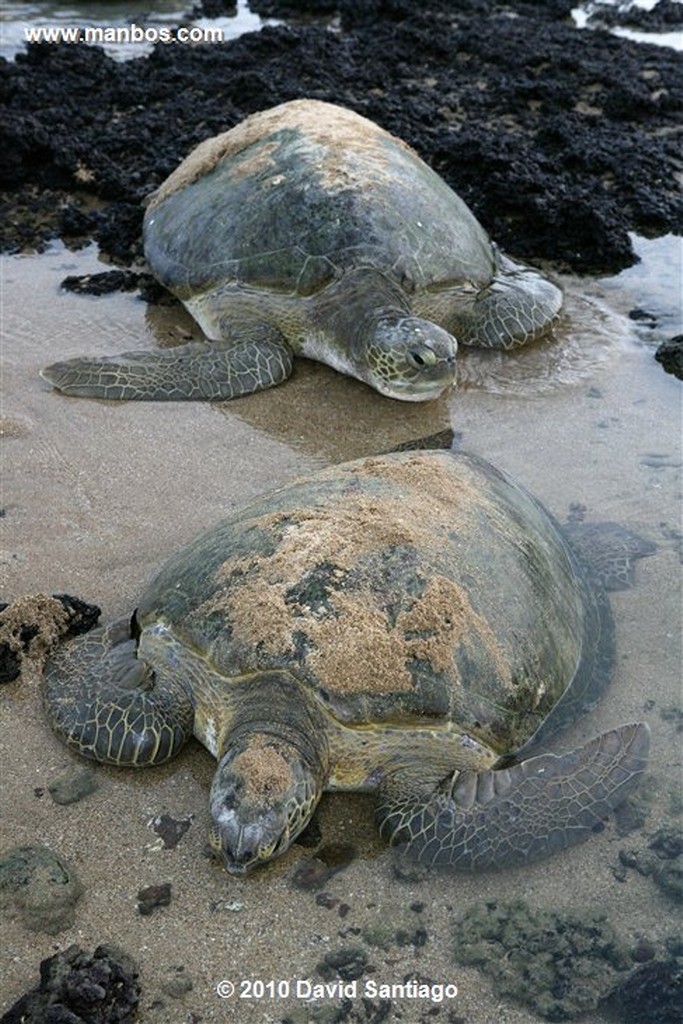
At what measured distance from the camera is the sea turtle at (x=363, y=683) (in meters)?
3.13

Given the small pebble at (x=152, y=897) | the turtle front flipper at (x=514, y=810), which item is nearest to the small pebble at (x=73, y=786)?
the small pebble at (x=152, y=897)

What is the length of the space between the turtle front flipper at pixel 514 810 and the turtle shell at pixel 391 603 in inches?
6.4

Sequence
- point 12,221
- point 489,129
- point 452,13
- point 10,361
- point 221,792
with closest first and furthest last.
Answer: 1. point 221,792
2. point 10,361
3. point 12,221
4. point 489,129
5. point 452,13

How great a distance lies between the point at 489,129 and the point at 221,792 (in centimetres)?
777

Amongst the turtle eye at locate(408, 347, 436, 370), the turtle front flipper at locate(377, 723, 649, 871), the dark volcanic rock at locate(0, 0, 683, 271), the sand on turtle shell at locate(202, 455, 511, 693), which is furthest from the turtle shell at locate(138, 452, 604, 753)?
the dark volcanic rock at locate(0, 0, 683, 271)

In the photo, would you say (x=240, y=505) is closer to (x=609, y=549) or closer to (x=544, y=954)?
(x=609, y=549)

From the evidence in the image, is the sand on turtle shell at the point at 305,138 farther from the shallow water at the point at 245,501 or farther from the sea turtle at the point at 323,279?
the shallow water at the point at 245,501

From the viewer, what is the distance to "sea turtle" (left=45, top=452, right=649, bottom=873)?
3.13m

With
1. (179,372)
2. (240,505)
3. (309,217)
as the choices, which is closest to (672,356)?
(309,217)

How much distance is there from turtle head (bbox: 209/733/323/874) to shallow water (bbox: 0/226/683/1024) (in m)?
0.16

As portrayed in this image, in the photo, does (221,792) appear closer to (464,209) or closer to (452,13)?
(464,209)

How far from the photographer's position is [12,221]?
7.54m

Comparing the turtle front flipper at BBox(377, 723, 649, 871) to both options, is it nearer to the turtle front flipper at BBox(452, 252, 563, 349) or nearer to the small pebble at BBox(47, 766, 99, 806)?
the small pebble at BBox(47, 766, 99, 806)

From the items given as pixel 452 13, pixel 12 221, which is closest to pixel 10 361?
pixel 12 221
